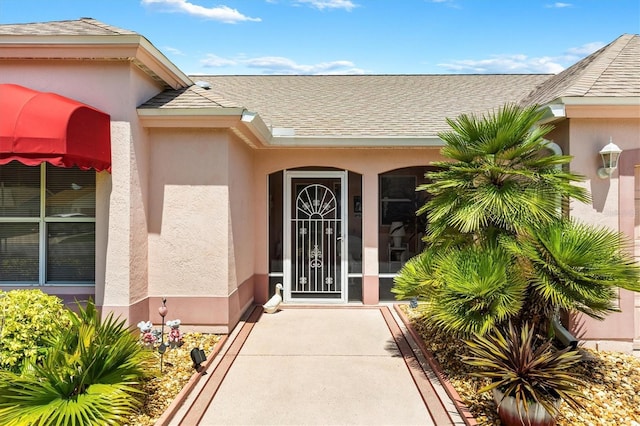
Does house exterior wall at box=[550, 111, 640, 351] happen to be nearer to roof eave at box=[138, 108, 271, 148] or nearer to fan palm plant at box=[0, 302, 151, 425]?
roof eave at box=[138, 108, 271, 148]

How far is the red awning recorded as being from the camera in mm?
6332

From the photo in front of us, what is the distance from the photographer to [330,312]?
10.8m

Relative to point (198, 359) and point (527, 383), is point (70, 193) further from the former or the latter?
point (527, 383)

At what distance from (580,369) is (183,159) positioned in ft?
27.8

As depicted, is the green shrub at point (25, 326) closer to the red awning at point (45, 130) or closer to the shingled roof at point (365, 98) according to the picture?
the red awning at point (45, 130)

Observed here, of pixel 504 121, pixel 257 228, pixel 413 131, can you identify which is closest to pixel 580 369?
pixel 504 121

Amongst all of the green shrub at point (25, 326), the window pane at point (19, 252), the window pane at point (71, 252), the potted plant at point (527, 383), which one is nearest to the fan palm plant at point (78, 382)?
the green shrub at point (25, 326)

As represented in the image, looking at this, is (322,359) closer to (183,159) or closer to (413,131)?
(183,159)

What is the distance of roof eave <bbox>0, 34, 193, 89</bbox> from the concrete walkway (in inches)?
237

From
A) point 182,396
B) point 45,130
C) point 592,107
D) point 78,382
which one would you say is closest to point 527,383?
point 182,396

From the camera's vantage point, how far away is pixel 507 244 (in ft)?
20.2

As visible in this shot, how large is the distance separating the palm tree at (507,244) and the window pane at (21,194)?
7471mm

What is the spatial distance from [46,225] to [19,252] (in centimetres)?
80

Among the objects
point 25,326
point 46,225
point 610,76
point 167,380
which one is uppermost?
point 610,76
